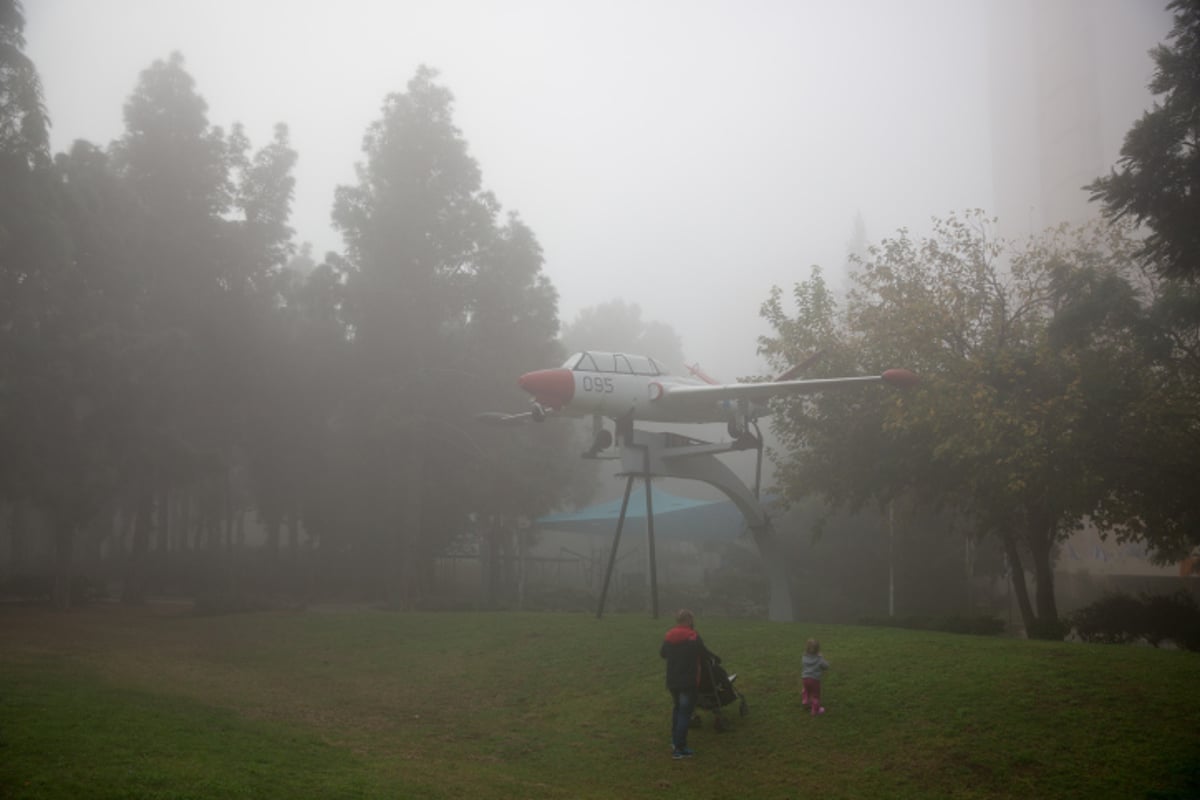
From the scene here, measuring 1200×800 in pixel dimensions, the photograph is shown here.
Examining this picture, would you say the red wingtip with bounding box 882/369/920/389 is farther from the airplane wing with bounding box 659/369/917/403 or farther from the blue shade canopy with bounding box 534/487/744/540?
the blue shade canopy with bounding box 534/487/744/540

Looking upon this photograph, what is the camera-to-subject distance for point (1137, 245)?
21.0m

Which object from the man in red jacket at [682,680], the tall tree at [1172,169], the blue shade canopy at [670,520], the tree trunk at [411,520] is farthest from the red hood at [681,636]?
the blue shade canopy at [670,520]

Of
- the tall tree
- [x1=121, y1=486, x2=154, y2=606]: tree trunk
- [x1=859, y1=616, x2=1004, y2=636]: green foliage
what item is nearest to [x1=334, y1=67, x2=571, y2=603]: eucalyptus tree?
[x1=121, y1=486, x2=154, y2=606]: tree trunk

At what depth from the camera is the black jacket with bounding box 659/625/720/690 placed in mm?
10797

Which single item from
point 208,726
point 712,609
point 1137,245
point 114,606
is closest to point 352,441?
point 114,606

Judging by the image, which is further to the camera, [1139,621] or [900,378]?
[1139,621]

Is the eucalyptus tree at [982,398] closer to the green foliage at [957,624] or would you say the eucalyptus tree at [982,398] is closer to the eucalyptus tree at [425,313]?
the green foliage at [957,624]

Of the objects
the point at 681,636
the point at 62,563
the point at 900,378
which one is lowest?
the point at 62,563

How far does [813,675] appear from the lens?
11828 mm

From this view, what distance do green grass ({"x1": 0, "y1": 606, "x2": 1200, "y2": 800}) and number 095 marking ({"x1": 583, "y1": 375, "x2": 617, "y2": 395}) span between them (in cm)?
499

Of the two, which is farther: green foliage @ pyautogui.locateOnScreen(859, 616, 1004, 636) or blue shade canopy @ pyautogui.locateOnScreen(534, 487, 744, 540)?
blue shade canopy @ pyautogui.locateOnScreen(534, 487, 744, 540)

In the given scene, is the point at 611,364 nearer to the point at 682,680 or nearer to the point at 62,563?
the point at 682,680

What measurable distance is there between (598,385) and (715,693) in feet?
28.0

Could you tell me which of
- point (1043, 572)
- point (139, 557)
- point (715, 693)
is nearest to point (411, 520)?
point (139, 557)
